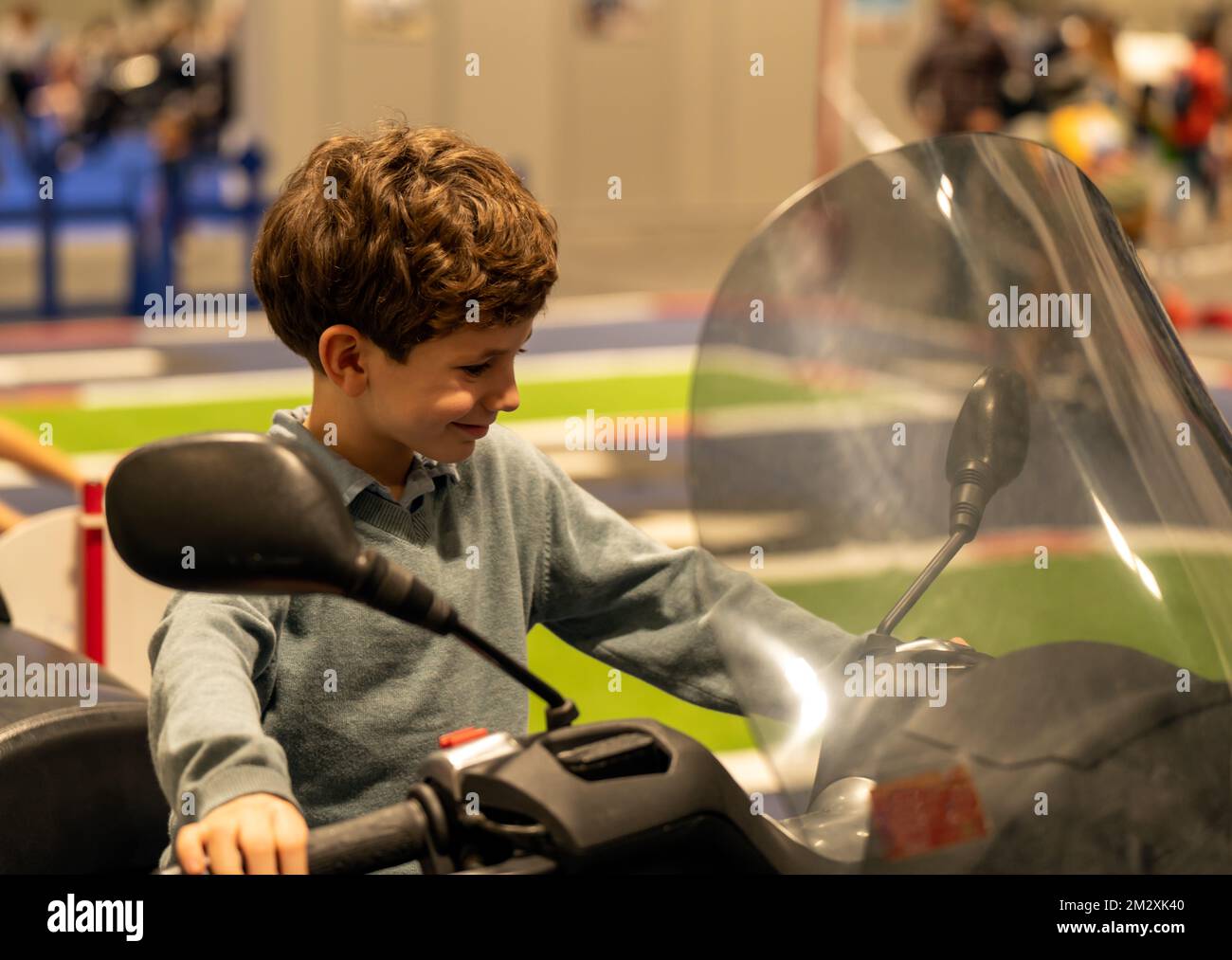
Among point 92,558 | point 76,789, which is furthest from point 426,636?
point 92,558

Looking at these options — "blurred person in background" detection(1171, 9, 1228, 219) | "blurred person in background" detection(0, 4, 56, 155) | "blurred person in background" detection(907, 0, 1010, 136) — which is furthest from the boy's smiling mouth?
"blurred person in background" detection(0, 4, 56, 155)

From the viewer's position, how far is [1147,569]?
116cm

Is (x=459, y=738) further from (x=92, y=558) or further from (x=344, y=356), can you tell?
(x=92, y=558)

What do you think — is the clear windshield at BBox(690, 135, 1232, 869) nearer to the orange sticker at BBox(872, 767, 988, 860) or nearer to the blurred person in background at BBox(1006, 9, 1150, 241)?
the orange sticker at BBox(872, 767, 988, 860)

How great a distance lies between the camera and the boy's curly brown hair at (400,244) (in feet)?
4.65

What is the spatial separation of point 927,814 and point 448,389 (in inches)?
23.7

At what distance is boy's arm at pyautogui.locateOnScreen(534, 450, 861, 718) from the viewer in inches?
51.7

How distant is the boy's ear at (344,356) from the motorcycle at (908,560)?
0.32 m

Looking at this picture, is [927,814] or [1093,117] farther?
[1093,117]

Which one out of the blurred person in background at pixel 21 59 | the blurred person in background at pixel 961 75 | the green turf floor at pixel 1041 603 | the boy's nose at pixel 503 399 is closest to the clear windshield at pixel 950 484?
the green turf floor at pixel 1041 603

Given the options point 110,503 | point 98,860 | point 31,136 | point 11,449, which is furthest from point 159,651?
point 31,136

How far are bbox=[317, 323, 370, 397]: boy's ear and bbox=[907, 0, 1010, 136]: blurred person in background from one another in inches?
374

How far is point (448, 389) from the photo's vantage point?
1466mm
